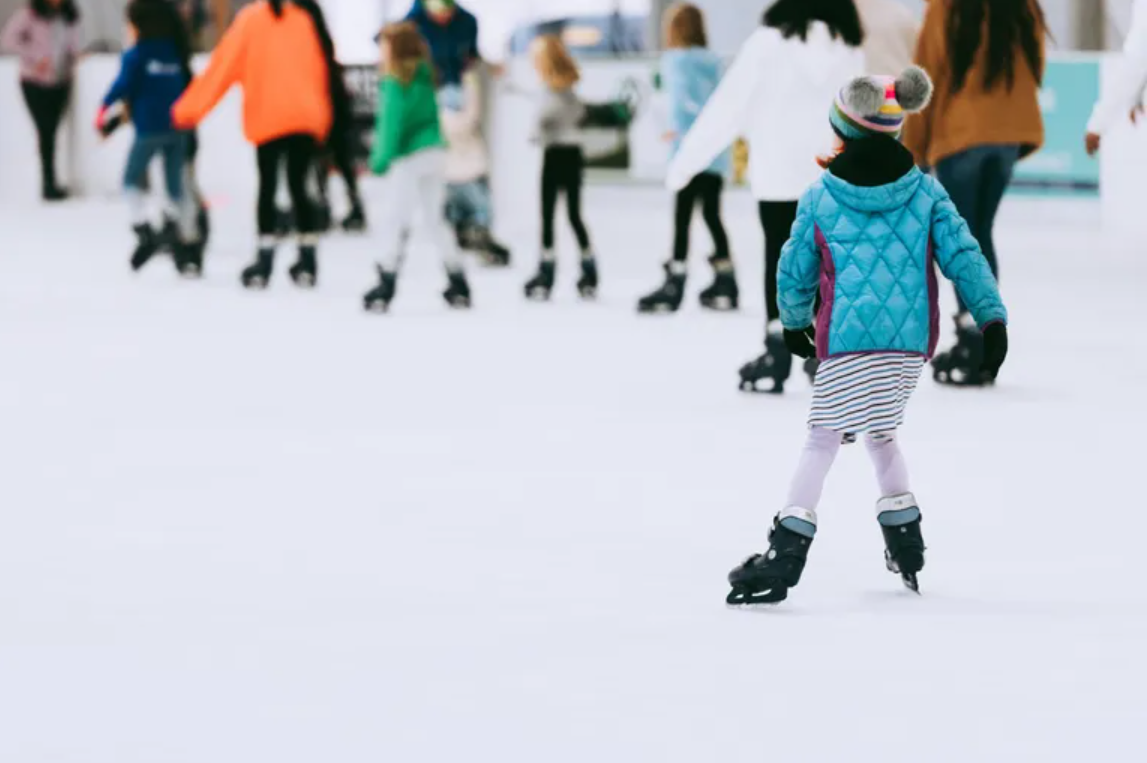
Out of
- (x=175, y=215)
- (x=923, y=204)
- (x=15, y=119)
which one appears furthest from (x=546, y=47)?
(x=15, y=119)

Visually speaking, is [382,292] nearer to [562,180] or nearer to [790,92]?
[562,180]

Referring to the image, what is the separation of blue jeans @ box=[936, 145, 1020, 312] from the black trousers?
11214 mm

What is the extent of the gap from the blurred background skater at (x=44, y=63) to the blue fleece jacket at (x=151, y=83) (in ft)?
21.8

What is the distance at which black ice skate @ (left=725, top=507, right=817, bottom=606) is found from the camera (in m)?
3.61

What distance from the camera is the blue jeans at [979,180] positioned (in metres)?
6.31

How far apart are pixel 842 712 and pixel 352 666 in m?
0.74

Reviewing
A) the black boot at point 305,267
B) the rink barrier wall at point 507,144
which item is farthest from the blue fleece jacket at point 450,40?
the black boot at point 305,267

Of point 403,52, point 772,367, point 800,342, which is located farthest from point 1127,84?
point 403,52

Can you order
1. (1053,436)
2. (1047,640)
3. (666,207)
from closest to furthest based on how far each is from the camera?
(1047,640), (1053,436), (666,207)

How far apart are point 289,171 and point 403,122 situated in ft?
3.16

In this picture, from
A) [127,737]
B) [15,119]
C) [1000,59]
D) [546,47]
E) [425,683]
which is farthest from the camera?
[15,119]

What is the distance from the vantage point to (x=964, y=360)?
643 centimetres

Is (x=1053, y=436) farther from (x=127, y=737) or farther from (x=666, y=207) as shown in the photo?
(x=666, y=207)

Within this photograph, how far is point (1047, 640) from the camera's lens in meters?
3.41
